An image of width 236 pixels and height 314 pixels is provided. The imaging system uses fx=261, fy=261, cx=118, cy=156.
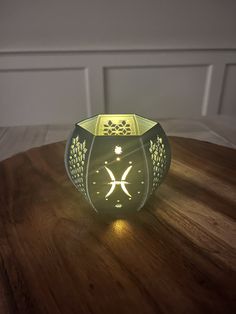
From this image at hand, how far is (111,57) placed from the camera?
6.53ft

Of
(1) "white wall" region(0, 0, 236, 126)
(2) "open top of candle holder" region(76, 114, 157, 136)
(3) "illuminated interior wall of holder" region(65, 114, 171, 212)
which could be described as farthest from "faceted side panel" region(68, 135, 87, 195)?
(1) "white wall" region(0, 0, 236, 126)

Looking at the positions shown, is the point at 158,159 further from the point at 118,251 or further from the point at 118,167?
the point at 118,251

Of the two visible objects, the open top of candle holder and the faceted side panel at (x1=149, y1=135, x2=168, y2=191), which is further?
the open top of candle holder

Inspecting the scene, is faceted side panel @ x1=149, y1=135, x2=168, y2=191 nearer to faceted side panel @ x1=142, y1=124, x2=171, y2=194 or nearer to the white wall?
faceted side panel @ x1=142, y1=124, x2=171, y2=194

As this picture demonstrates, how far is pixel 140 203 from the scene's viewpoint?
542 mm

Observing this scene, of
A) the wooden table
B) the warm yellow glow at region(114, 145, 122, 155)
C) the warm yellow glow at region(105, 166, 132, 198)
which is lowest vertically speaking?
the wooden table

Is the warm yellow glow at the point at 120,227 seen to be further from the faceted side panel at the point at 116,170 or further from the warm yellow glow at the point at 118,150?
the warm yellow glow at the point at 118,150

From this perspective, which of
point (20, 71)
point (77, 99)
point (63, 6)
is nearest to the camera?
point (63, 6)

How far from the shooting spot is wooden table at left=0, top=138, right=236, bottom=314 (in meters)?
0.37

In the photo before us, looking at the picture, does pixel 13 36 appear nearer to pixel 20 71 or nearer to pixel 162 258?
pixel 20 71

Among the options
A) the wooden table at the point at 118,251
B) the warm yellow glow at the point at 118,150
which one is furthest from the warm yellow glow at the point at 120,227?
the warm yellow glow at the point at 118,150

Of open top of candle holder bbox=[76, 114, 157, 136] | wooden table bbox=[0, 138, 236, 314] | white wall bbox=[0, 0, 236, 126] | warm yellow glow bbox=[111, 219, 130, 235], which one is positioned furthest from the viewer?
white wall bbox=[0, 0, 236, 126]

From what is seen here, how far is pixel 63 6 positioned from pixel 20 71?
56 centimetres

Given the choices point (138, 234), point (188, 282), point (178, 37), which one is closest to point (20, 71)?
point (178, 37)
